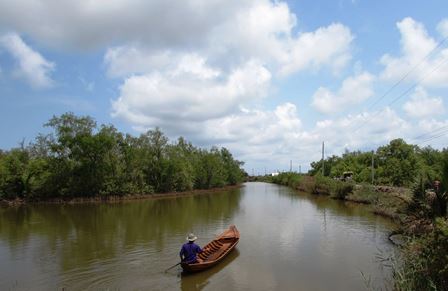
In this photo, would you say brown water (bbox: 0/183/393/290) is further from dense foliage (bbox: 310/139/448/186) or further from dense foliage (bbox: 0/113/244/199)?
dense foliage (bbox: 0/113/244/199)

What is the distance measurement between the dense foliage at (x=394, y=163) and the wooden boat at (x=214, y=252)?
20.3m

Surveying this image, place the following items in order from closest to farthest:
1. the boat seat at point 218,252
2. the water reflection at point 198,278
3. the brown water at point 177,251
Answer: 1. the water reflection at point 198,278
2. the brown water at point 177,251
3. the boat seat at point 218,252

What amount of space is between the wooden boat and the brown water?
1.01ft

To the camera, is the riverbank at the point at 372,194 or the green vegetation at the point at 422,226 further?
the riverbank at the point at 372,194

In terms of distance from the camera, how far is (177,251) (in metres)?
18.4

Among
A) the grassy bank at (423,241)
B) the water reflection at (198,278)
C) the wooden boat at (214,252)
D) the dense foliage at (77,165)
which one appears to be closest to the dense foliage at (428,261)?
the grassy bank at (423,241)

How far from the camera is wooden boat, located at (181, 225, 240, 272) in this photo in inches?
571

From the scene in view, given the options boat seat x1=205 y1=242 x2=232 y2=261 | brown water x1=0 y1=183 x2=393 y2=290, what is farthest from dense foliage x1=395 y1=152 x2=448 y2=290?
boat seat x1=205 y1=242 x2=232 y2=261

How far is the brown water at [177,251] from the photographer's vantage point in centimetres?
1363

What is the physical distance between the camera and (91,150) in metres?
54.8

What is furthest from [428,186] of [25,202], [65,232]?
[25,202]

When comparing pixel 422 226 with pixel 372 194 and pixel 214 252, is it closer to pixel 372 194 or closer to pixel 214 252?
pixel 214 252

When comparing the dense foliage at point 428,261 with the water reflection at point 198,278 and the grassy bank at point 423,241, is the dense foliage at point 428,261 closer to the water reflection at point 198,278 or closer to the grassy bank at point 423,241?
the grassy bank at point 423,241

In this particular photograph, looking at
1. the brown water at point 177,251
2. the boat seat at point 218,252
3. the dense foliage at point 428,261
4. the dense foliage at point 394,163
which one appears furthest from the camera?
the dense foliage at point 394,163
